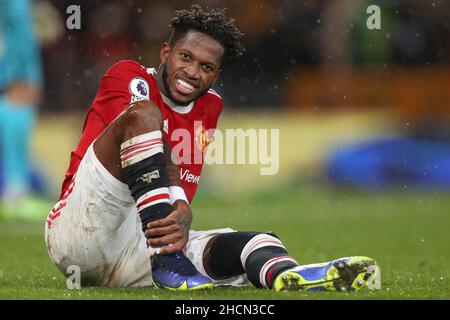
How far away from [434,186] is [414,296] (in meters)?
9.31

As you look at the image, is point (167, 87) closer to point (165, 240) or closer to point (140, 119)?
point (140, 119)

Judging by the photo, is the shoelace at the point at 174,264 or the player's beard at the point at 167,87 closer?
the shoelace at the point at 174,264

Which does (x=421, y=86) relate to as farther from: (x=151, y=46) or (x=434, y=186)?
(x=151, y=46)

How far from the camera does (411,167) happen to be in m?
13.2

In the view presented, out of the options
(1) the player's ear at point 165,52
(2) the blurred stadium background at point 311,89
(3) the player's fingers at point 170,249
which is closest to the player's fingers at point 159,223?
(3) the player's fingers at point 170,249

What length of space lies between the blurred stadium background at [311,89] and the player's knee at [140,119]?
25.8 feet

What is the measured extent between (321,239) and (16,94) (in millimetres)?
3319

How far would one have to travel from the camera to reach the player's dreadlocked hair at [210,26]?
16.2 feet

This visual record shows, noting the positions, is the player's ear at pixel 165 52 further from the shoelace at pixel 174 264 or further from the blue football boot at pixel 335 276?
the blue football boot at pixel 335 276

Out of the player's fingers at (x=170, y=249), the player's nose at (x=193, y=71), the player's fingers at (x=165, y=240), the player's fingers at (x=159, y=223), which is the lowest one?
the player's fingers at (x=170, y=249)

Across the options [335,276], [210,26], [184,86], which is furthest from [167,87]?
[335,276]

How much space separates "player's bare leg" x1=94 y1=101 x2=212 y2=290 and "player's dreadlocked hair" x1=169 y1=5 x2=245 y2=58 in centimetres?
74

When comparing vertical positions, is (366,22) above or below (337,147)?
above
